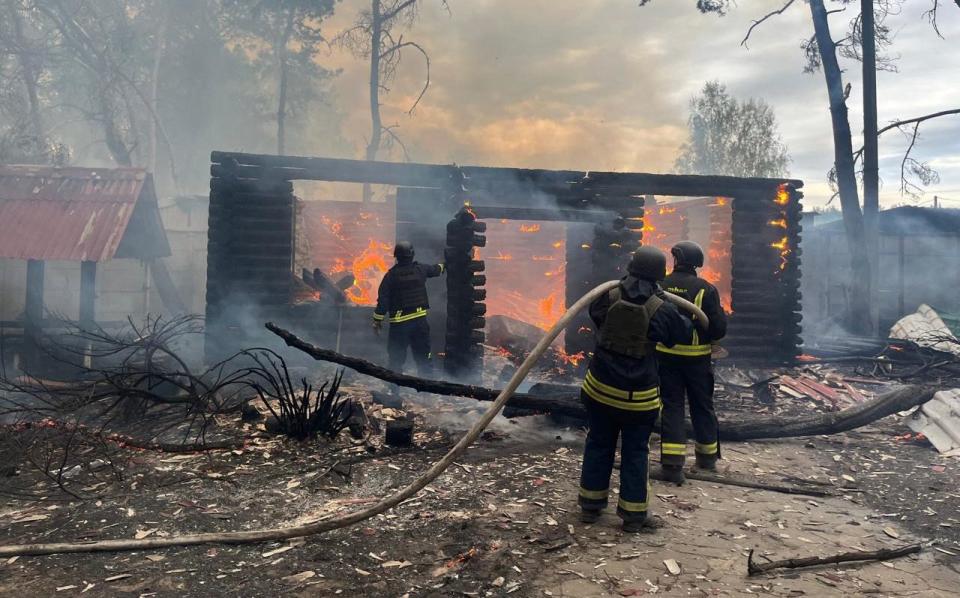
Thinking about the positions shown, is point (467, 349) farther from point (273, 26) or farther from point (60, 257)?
point (273, 26)

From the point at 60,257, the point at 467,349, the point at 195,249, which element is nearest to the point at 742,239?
the point at 467,349

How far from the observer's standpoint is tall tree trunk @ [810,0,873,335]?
13273 mm

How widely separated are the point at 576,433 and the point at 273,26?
27999 mm

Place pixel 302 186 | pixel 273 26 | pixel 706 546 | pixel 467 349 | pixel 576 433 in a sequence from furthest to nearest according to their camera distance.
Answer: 1. pixel 302 186
2. pixel 273 26
3. pixel 467 349
4. pixel 576 433
5. pixel 706 546

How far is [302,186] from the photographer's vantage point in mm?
41312

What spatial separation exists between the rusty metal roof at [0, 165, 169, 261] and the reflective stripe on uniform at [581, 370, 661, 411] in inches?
344

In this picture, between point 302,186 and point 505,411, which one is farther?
point 302,186

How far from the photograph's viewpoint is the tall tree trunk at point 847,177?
13.3 metres

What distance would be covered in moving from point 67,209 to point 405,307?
669cm

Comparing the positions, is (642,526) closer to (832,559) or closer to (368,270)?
(832,559)

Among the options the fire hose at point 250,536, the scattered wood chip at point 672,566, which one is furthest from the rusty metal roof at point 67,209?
the scattered wood chip at point 672,566

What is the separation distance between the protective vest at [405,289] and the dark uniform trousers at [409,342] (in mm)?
252

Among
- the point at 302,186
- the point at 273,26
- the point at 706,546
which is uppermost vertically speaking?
the point at 273,26

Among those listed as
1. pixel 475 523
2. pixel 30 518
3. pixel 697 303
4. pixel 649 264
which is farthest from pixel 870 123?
pixel 30 518
